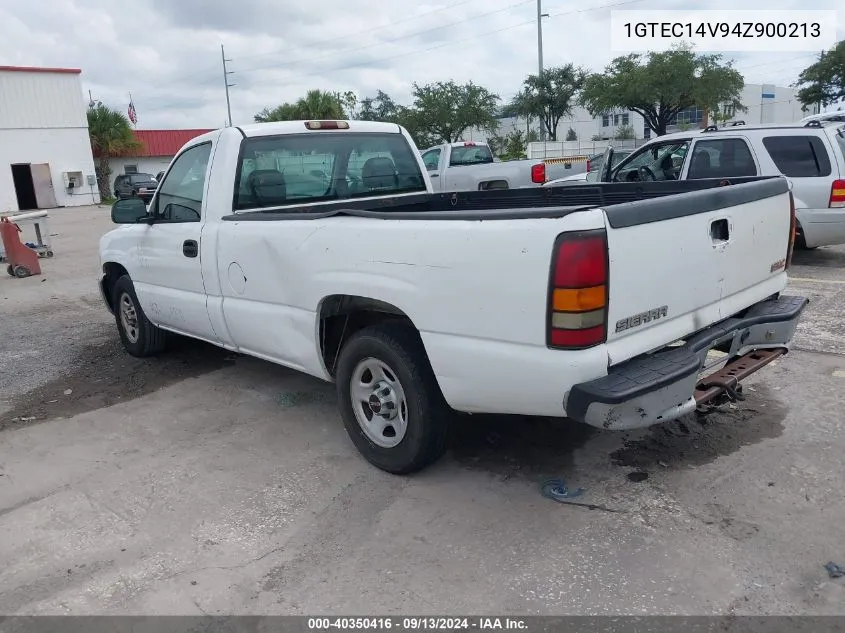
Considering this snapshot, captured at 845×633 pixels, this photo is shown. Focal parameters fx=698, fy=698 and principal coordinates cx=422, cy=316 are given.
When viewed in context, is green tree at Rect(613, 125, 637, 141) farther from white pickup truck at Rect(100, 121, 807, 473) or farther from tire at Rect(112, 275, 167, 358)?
white pickup truck at Rect(100, 121, 807, 473)

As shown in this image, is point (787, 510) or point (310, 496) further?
point (310, 496)

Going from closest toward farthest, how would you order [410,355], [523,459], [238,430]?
[410,355] → [523,459] → [238,430]

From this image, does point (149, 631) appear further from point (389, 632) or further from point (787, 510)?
point (787, 510)

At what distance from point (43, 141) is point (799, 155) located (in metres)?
40.0

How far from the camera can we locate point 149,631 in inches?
106

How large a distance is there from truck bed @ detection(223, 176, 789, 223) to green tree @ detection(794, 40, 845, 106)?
4030 cm

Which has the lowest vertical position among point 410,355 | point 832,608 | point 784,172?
point 832,608

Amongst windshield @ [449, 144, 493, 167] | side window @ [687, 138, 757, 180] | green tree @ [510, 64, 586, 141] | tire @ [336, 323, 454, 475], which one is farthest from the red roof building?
tire @ [336, 323, 454, 475]

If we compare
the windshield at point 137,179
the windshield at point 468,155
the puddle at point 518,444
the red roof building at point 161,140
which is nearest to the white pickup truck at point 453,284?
the puddle at point 518,444

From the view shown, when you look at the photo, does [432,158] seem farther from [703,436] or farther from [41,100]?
[41,100]

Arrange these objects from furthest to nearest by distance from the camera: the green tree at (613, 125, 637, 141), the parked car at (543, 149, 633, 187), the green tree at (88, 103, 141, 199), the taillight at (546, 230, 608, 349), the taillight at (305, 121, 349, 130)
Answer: the green tree at (613, 125, 637, 141), the green tree at (88, 103, 141, 199), the parked car at (543, 149, 633, 187), the taillight at (305, 121, 349, 130), the taillight at (546, 230, 608, 349)

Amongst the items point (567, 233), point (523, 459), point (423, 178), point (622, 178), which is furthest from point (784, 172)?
point (567, 233)

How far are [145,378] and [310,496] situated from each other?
2903mm

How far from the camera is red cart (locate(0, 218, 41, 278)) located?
493 inches
